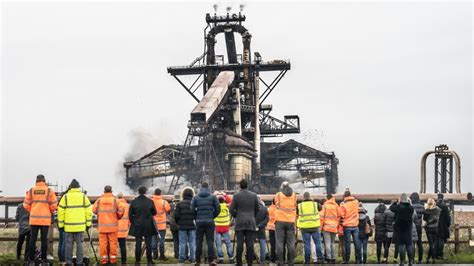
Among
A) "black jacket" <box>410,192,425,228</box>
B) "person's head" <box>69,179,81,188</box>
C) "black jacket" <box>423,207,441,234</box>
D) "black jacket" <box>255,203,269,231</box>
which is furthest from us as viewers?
"black jacket" <box>423,207,441,234</box>

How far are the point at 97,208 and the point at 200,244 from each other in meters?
2.45

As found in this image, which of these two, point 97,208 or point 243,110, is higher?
point 243,110

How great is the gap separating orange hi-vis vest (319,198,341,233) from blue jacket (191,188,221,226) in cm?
428

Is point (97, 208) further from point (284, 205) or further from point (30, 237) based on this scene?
point (284, 205)

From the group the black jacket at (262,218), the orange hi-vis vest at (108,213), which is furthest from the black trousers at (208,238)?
the black jacket at (262,218)

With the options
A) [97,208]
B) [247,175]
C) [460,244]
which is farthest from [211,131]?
[97,208]

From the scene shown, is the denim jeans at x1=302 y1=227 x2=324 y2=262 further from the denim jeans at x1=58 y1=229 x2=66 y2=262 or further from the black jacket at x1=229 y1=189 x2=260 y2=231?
the denim jeans at x1=58 y1=229 x2=66 y2=262

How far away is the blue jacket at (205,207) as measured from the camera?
19.9 metres

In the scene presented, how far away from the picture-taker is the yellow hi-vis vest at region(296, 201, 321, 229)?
73.4 ft

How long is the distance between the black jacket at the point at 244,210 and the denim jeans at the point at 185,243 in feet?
8.28

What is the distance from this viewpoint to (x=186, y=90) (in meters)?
75.1

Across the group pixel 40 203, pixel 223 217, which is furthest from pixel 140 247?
pixel 223 217

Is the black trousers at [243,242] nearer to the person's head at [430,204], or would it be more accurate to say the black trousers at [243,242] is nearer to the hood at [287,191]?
the hood at [287,191]

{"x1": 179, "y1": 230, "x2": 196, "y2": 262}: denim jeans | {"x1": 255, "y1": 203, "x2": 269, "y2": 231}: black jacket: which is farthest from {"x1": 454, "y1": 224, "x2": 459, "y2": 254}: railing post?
{"x1": 179, "y1": 230, "x2": 196, "y2": 262}: denim jeans
